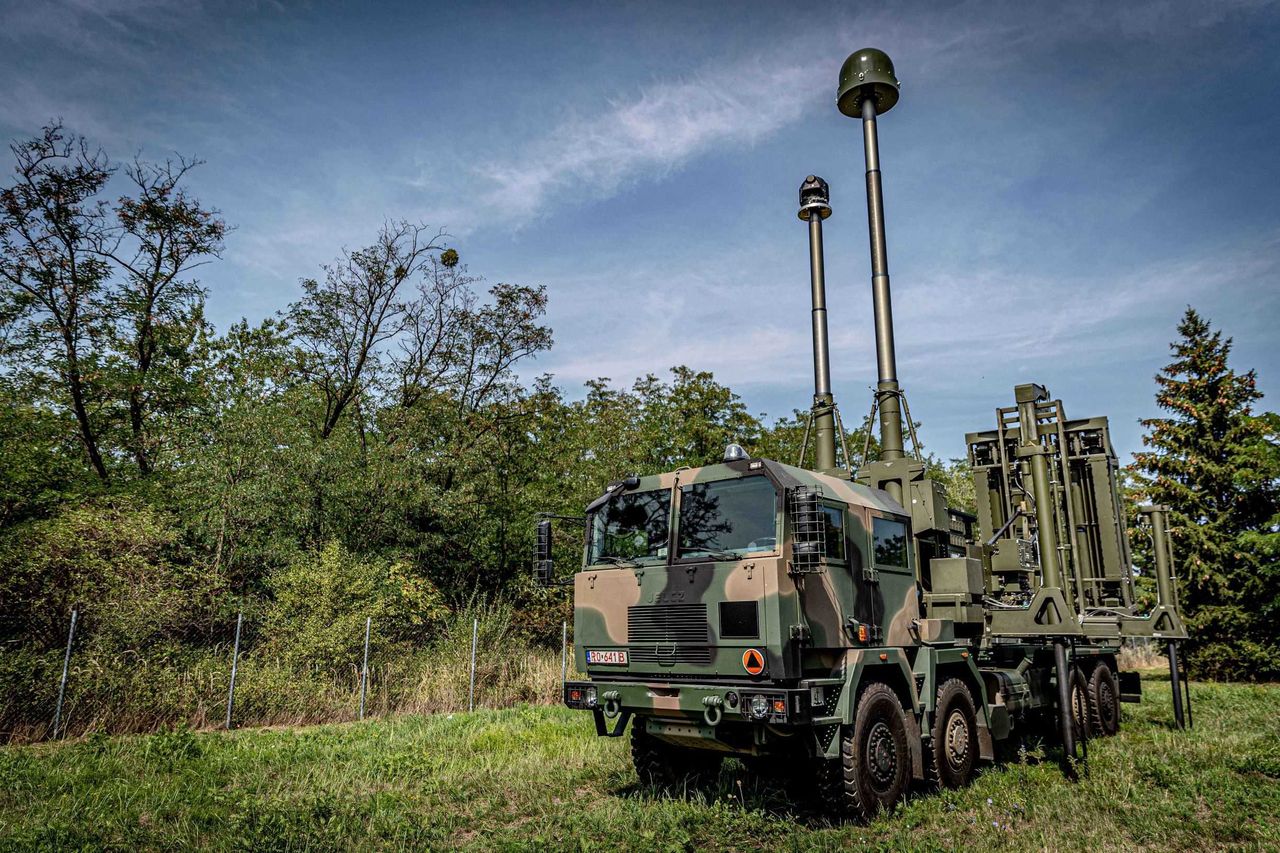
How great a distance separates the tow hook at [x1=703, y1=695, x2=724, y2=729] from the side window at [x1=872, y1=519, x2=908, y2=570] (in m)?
2.19

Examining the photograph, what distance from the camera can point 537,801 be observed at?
7688 mm

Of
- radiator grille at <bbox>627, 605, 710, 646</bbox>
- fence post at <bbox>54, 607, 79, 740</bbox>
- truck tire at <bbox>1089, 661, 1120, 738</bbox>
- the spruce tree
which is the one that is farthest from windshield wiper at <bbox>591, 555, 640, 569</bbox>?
the spruce tree

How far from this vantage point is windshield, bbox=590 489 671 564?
7590 millimetres

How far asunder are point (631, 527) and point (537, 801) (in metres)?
2.74

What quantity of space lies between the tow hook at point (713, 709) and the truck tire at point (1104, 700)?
7.65 meters

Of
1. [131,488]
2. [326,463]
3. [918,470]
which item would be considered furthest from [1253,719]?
[131,488]

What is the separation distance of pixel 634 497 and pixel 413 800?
3.59m

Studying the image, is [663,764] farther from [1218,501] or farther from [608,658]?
[1218,501]

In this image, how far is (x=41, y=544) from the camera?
1266cm

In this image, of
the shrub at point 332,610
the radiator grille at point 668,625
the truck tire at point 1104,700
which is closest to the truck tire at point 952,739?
the radiator grille at point 668,625

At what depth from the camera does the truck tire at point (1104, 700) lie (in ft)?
37.6

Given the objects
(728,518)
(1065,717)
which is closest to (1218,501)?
(1065,717)

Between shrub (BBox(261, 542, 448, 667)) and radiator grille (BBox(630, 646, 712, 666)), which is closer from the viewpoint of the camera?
radiator grille (BBox(630, 646, 712, 666))

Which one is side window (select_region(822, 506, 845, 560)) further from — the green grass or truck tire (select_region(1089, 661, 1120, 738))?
truck tire (select_region(1089, 661, 1120, 738))
